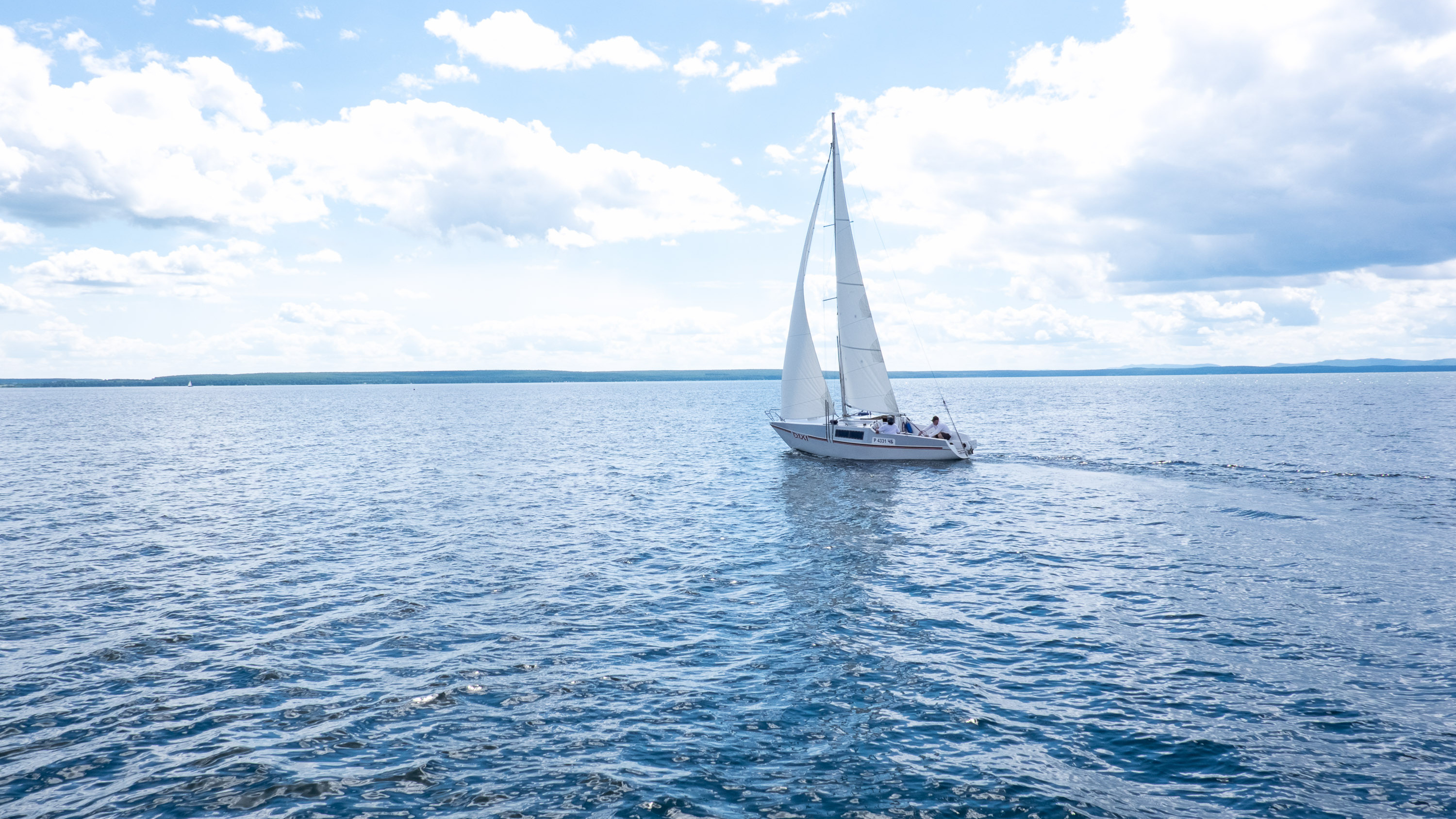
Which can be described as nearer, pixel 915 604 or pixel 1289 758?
pixel 1289 758

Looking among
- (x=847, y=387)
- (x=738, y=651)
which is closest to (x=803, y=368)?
(x=847, y=387)

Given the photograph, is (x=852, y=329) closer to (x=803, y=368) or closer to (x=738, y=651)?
(x=803, y=368)

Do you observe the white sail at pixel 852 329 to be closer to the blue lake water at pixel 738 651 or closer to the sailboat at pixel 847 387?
the sailboat at pixel 847 387

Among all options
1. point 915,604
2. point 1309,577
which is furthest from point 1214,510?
point 915,604

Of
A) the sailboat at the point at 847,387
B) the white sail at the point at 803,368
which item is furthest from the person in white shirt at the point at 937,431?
the white sail at the point at 803,368

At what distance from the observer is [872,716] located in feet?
46.2

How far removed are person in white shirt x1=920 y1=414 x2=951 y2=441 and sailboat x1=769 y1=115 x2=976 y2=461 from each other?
209 mm

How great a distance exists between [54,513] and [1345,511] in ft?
189

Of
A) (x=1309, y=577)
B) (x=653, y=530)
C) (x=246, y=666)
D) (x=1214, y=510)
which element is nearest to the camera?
(x=246, y=666)

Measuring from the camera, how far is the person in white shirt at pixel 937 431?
51.7 m

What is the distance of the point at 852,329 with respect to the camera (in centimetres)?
5250

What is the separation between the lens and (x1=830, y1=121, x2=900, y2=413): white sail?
51.4 meters

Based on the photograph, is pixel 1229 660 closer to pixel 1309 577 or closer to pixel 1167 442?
pixel 1309 577

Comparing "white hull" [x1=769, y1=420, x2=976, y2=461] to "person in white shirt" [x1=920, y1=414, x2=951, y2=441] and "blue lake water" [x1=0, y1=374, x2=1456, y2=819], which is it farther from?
"blue lake water" [x1=0, y1=374, x2=1456, y2=819]
